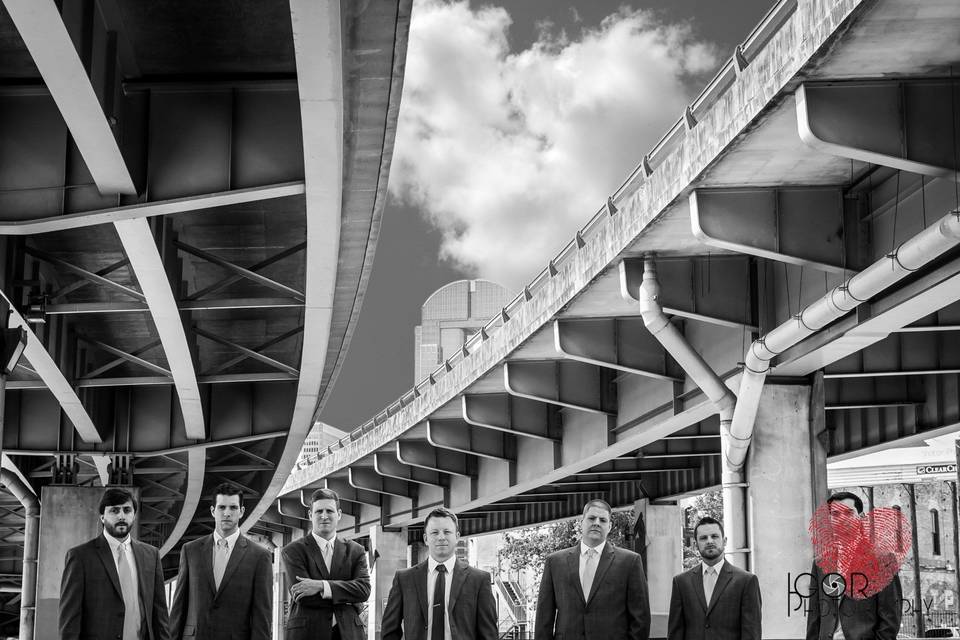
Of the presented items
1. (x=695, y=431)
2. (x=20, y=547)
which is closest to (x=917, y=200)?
(x=695, y=431)

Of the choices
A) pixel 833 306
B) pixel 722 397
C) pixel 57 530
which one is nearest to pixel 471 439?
pixel 57 530

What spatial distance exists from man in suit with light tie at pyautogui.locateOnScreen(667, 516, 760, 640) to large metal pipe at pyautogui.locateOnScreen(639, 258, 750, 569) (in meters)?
7.05

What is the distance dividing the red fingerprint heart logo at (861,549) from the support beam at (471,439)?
24.6m

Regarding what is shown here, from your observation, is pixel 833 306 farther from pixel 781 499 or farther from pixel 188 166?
pixel 188 166

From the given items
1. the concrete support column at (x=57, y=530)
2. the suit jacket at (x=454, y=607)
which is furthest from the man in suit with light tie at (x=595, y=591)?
the concrete support column at (x=57, y=530)

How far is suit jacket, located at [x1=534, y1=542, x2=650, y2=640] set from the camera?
10.8m

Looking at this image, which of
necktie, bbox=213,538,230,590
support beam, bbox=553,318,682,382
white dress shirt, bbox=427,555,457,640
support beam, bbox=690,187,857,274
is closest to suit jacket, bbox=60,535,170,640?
necktie, bbox=213,538,230,590

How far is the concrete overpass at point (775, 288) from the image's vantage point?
12805mm

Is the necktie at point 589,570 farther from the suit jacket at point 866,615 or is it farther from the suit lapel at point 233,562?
the suit lapel at point 233,562

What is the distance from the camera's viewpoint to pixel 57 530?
31.6 metres

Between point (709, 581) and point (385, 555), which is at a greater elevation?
point (709, 581)

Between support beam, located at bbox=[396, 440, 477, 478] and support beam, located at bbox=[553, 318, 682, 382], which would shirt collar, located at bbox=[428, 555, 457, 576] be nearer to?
support beam, located at bbox=[553, 318, 682, 382]

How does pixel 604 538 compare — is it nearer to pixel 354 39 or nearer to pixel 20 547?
pixel 354 39

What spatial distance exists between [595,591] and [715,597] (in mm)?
1148
